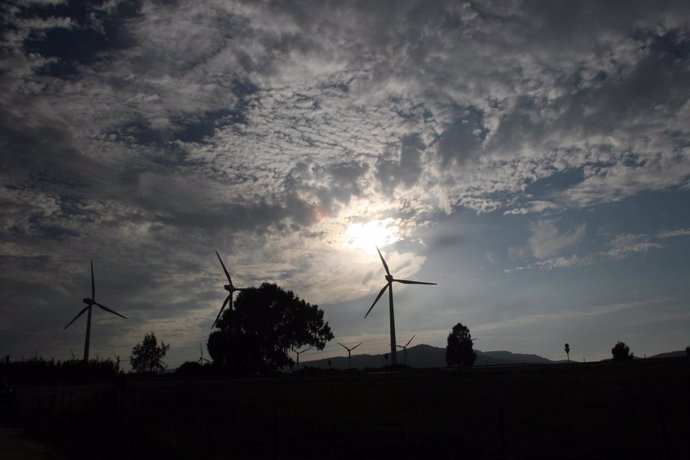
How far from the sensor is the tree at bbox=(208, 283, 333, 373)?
105 metres

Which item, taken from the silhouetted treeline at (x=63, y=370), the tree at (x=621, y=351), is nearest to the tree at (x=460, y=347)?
the tree at (x=621, y=351)

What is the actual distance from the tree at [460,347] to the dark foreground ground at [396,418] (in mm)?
89627

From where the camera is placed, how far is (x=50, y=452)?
1012 inches

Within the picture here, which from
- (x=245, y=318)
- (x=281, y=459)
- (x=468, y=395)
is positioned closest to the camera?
(x=281, y=459)

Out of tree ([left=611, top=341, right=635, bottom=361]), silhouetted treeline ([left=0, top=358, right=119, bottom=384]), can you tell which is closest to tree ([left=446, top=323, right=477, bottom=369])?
tree ([left=611, top=341, right=635, bottom=361])

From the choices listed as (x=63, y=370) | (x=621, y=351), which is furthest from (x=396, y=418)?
(x=621, y=351)

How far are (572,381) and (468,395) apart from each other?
10.5 metres

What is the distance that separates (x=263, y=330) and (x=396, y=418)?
75.3 m

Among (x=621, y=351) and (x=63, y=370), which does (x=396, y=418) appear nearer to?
(x=63, y=370)

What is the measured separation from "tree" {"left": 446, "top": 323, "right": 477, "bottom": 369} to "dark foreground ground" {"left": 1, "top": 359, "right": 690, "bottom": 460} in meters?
89.6

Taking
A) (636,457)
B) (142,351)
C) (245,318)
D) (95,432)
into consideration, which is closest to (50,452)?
(95,432)

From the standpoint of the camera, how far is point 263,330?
10819cm

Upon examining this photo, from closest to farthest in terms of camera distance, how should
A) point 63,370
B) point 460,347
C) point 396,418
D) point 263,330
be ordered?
point 396,418 < point 63,370 < point 263,330 < point 460,347

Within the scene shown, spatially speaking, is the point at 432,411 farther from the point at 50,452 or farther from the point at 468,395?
the point at 50,452
